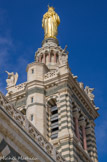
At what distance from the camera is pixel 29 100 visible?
28.6m

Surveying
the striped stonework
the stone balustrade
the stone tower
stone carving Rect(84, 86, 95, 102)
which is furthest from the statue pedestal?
the stone balustrade

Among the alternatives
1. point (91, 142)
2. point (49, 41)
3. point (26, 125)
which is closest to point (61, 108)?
point (91, 142)

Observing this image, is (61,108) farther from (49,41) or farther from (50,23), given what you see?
(50,23)

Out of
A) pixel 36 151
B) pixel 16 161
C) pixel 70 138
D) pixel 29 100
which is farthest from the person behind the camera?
pixel 29 100

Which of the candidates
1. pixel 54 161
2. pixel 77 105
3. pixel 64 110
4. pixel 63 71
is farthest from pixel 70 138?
pixel 54 161

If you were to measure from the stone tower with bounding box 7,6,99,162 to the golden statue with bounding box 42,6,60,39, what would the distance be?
846cm

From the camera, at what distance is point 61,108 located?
27297 mm

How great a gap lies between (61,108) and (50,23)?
1702 centimetres

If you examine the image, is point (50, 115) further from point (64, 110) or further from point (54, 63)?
point (54, 63)

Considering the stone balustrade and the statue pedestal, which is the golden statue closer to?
the statue pedestal

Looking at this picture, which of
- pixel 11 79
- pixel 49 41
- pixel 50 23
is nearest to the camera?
pixel 11 79

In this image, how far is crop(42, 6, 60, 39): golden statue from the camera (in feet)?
133

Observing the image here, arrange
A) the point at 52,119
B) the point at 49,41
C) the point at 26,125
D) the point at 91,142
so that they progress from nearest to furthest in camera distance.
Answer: the point at 26,125
the point at 52,119
the point at 91,142
the point at 49,41

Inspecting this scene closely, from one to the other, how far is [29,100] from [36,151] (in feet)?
52.9
